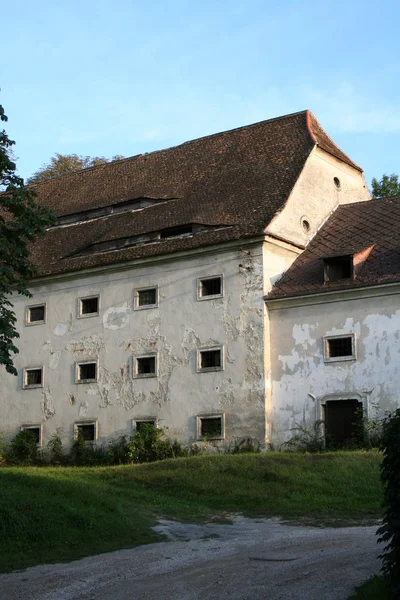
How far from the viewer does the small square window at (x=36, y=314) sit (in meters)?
31.9

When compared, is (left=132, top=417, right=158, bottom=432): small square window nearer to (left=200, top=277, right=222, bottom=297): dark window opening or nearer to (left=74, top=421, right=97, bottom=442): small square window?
(left=74, top=421, right=97, bottom=442): small square window

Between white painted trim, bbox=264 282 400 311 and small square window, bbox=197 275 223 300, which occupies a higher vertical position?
small square window, bbox=197 275 223 300

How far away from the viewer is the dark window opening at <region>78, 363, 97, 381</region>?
3011 cm

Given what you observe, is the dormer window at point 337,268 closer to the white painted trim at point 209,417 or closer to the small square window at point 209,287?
the small square window at point 209,287

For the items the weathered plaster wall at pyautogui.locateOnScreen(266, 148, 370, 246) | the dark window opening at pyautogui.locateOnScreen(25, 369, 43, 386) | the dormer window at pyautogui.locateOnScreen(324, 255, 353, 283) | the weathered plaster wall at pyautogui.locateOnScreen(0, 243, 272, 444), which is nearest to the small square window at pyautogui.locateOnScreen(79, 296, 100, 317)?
the weathered plaster wall at pyautogui.locateOnScreen(0, 243, 272, 444)

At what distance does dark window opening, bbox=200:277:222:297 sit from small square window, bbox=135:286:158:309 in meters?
1.85

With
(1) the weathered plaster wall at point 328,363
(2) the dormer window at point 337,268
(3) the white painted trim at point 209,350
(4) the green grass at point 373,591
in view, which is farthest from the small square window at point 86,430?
(4) the green grass at point 373,591

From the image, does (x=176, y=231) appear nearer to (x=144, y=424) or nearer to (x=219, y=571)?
(x=144, y=424)

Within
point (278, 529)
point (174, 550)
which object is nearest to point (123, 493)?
point (278, 529)

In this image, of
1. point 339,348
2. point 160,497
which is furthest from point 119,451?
point 160,497

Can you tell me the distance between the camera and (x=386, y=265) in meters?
A: 25.7

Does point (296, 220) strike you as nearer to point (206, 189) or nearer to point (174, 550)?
point (206, 189)

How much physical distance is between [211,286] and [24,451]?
9158mm

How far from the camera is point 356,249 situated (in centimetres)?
2672
